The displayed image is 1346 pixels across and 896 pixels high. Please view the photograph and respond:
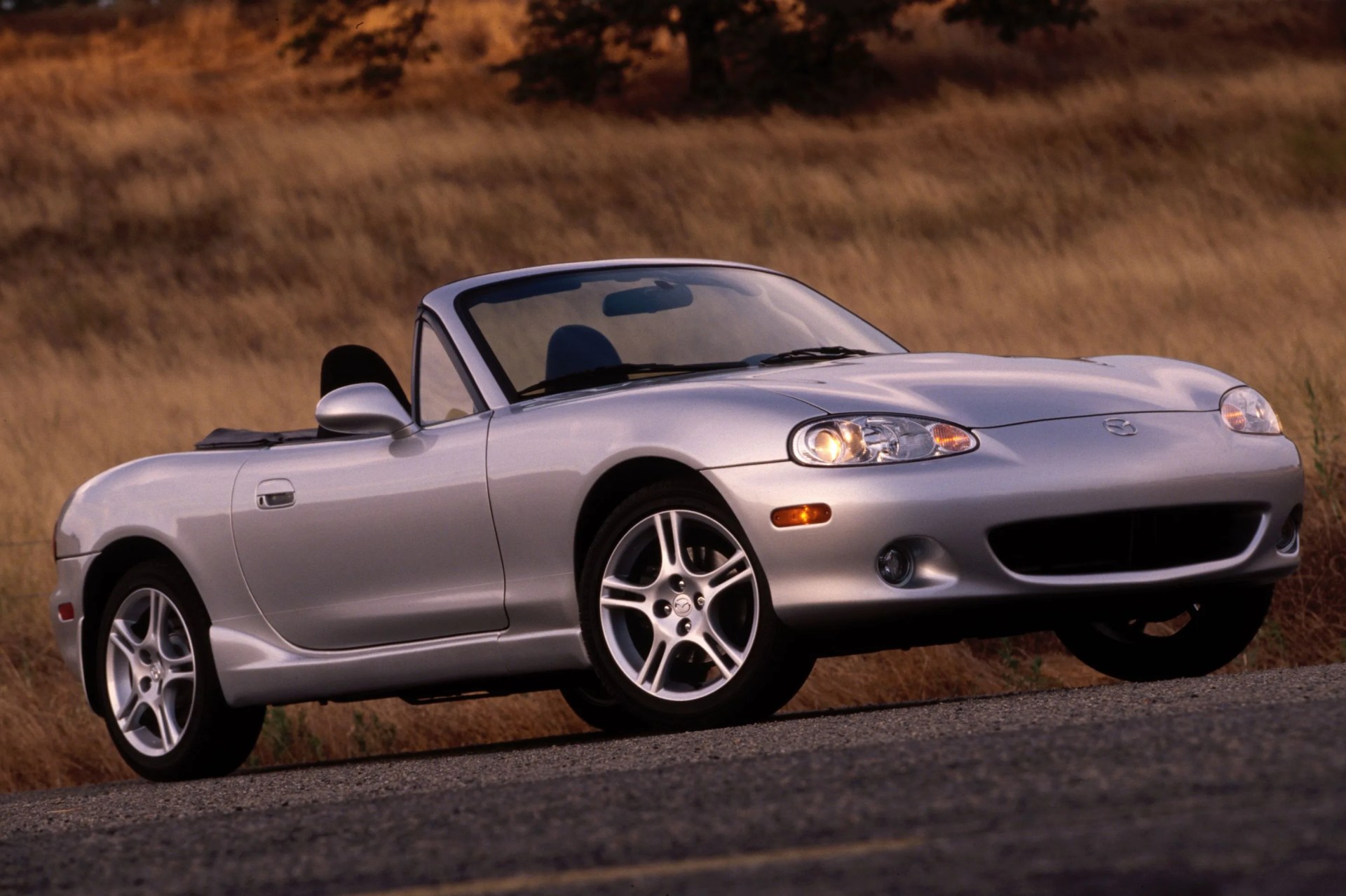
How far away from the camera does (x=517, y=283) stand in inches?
297

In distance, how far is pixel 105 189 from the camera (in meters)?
26.9

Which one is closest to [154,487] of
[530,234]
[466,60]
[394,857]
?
[394,857]

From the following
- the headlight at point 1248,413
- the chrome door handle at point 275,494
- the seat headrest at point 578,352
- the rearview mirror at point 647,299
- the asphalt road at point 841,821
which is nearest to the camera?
the asphalt road at point 841,821

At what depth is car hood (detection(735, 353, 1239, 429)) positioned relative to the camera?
20.7 ft

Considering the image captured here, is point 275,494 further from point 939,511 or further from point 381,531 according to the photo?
point 939,511

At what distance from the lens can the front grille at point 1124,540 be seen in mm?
6180

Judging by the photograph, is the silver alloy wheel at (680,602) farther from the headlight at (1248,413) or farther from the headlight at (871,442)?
the headlight at (1248,413)

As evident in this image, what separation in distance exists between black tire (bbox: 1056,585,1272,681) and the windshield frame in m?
1.10

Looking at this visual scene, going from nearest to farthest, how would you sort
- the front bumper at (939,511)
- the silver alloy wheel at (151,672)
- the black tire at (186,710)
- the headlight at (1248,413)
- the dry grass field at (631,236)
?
the front bumper at (939,511), the headlight at (1248,413), the black tire at (186,710), the silver alloy wheel at (151,672), the dry grass field at (631,236)

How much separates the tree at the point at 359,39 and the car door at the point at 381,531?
27.0 meters

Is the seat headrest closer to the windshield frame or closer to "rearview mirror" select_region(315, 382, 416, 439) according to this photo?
the windshield frame

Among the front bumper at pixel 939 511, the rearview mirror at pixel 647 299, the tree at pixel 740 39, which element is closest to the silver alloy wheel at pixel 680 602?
the front bumper at pixel 939 511

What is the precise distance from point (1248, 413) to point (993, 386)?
31.6 inches

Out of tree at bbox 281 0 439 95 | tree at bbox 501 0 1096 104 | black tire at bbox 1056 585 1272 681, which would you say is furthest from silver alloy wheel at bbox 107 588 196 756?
tree at bbox 281 0 439 95
